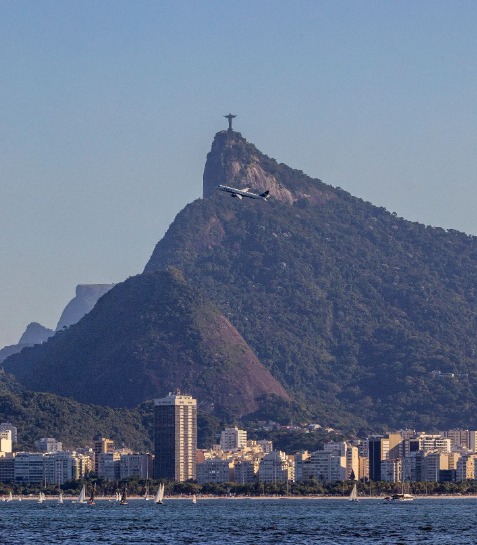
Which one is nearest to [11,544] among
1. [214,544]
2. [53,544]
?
[53,544]

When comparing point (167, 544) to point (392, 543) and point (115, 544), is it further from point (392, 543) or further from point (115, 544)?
point (392, 543)

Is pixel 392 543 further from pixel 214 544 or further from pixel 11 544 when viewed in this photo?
pixel 11 544

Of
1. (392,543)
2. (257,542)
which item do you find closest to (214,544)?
(257,542)

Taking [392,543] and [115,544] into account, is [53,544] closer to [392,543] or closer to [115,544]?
[115,544]

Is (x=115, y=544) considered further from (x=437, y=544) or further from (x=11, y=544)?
(x=437, y=544)

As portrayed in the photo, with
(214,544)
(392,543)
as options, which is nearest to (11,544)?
(214,544)

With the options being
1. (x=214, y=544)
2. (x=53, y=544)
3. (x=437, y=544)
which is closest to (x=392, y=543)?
(x=437, y=544)
